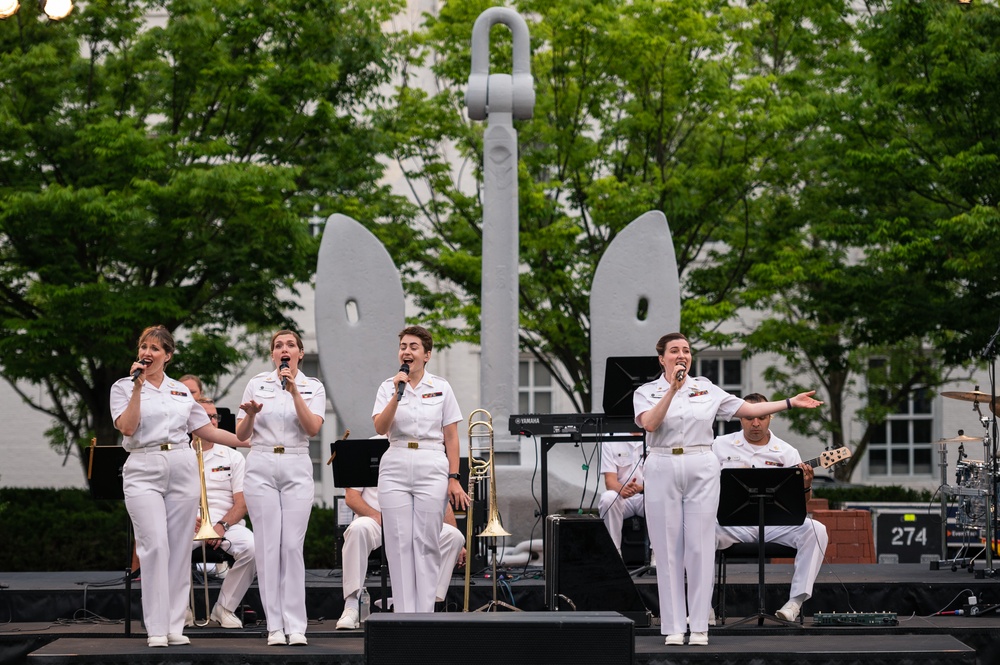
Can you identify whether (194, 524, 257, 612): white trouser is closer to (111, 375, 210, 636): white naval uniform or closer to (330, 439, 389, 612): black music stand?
(330, 439, 389, 612): black music stand

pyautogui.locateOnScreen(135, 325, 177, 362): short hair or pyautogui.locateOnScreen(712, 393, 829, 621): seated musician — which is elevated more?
pyautogui.locateOnScreen(135, 325, 177, 362): short hair

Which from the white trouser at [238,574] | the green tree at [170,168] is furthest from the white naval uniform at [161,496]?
the green tree at [170,168]

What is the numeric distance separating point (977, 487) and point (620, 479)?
3.08 meters

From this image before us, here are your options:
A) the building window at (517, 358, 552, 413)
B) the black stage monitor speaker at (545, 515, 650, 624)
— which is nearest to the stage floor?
the black stage monitor speaker at (545, 515, 650, 624)

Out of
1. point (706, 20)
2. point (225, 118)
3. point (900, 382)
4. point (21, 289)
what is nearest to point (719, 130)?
point (706, 20)

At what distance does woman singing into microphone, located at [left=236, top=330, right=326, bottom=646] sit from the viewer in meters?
7.59

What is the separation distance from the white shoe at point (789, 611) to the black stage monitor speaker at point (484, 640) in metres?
3.93

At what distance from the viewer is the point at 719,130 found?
54.5ft

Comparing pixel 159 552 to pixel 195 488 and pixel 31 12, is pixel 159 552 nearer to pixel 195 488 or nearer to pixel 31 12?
pixel 195 488

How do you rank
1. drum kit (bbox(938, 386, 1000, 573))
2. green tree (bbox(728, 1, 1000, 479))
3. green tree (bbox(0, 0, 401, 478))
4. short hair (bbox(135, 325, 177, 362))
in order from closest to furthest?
short hair (bbox(135, 325, 177, 362)) → drum kit (bbox(938, 386, 1000, 573)) → green tree (bbox(0, 0, 401, 478)) → green tree (bbox(728, 1, 1000, 479))

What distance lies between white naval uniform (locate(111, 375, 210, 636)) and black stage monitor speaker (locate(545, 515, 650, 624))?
226 centimetres

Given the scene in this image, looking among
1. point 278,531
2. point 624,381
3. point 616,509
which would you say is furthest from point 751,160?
point 278,531

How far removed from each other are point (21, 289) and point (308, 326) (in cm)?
923

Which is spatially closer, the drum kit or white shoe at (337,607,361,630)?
white shoe at (337,607,361,630)
